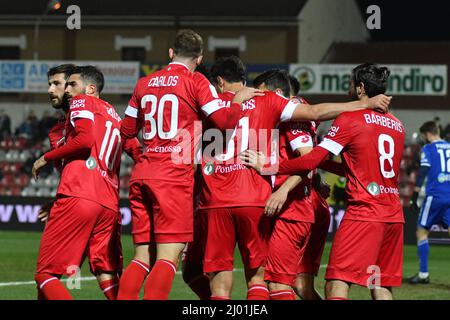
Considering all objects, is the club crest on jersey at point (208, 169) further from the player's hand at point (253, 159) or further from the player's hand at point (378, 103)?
the player's hand at point (378, 103)

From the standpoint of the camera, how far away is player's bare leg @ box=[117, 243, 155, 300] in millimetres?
7570

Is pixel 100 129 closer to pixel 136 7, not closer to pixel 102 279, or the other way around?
pixel 102 279

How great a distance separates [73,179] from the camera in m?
8.09

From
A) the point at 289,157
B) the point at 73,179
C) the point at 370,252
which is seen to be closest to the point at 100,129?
the point at 73,179

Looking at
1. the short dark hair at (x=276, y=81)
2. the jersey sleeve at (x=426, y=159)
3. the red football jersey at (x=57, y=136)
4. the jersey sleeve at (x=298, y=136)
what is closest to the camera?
the jersey sleeve at (x=298, y=136)

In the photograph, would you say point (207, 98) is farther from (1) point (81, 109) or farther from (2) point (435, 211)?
(2) point (435, 211)

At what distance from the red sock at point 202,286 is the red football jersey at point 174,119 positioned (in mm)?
1314

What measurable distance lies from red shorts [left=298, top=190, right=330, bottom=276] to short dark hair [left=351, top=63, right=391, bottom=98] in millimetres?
1411

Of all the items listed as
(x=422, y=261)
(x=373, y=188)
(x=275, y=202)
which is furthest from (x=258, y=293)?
(x=422, y=261)

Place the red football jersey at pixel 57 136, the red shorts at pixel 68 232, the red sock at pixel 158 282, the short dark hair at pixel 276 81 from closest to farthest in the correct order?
the red sock at pixel 158 282 → the red shorts at pixel 68 232 → the short dark hair at pixel 276 81 → the red football jersey at pixel 57 136

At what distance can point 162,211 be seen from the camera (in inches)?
302

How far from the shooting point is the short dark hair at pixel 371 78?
7.76 metres

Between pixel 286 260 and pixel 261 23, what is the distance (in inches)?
1256

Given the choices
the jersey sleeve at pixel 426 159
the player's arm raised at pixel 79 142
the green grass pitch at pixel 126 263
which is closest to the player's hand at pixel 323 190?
the player's arm raised at pixel 79 142
